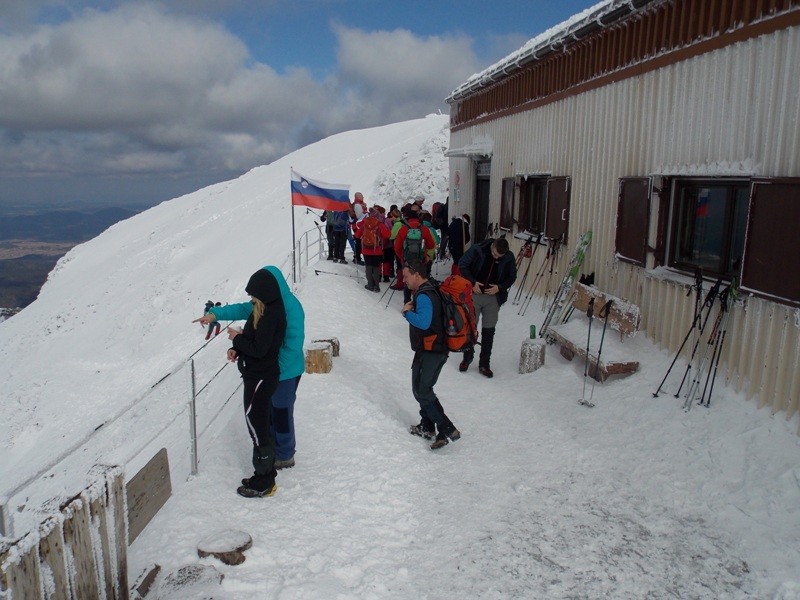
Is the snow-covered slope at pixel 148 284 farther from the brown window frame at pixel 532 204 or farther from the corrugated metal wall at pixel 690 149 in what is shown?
the brown window frame at pixel 532 204

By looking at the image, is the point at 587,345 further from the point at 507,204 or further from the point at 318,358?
the point at 507,204

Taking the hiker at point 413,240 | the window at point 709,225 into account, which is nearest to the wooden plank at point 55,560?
the window at point 709,225

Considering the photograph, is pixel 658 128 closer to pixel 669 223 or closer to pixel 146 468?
pixel 669 223

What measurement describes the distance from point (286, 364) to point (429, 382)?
61.5 inches

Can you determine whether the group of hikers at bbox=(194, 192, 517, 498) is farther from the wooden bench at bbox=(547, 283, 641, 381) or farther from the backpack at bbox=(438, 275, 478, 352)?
the wooden bench at bbox=(547, 283, 641, 381)

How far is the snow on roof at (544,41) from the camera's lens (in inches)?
322

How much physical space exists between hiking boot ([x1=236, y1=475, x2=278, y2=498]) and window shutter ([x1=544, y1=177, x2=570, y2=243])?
23.7ft

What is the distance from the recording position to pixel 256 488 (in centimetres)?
455

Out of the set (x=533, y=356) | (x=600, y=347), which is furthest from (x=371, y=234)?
(x=600, y=347)

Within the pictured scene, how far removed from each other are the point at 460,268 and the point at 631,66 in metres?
3.67

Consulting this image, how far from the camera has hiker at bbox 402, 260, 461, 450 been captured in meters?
5.43

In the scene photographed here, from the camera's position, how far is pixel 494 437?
20.0 feet

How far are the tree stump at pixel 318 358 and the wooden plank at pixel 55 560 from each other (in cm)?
455

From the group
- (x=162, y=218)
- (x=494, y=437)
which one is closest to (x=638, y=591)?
(x=494, y=437)
